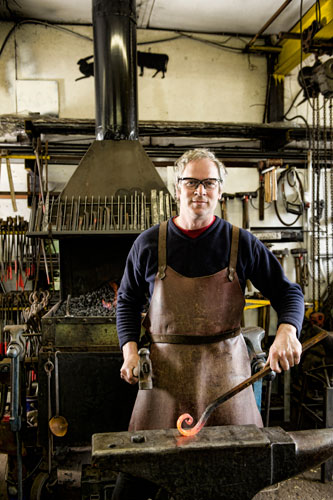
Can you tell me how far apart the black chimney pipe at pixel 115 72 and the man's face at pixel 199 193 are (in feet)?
5.93

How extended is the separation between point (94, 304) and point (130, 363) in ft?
4.32

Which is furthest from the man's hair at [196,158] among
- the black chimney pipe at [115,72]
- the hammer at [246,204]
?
the hammer at [246,204]

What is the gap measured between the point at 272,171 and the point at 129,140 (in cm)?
169

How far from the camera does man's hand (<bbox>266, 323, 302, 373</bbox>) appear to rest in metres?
1.31

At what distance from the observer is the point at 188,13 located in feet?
14.4

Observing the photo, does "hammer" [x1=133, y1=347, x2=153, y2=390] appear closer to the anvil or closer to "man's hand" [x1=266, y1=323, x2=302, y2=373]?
the anvil

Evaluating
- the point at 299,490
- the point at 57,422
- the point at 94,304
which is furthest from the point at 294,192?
the point at 57,422

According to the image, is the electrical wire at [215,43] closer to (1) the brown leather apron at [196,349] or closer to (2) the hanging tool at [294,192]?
(2) the hanging tool at [294,192]

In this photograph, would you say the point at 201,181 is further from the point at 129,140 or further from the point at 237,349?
the point at 129,140

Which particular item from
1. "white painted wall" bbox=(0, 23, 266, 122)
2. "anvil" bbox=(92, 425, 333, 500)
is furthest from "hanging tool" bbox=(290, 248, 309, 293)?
"anvil" bbox=(92, 425, 333, 500)

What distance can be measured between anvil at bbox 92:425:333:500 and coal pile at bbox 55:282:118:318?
4.65ft

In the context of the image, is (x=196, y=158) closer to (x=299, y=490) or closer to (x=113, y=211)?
(x=113, y=211)

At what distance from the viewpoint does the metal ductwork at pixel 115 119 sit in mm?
3141

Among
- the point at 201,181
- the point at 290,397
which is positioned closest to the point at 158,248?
the point at 201,181
